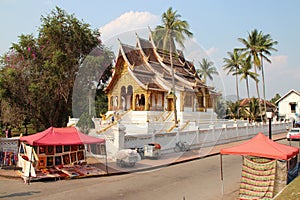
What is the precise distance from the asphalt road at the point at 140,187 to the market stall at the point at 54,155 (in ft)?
2.50

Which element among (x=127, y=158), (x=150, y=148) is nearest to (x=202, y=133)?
(x=150, y=148)

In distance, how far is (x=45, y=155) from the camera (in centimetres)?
1232

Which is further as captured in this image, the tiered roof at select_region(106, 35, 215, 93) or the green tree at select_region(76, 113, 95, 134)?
the tiered roof at select_region(106, 35, 215, 93)

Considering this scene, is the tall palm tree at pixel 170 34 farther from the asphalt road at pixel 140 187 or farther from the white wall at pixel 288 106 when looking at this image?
the white wall at pixel 288 106

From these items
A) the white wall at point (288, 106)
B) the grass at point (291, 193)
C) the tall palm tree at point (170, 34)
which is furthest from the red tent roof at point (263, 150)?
the white wall at point (288, 106)

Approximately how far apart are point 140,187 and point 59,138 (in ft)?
13.4

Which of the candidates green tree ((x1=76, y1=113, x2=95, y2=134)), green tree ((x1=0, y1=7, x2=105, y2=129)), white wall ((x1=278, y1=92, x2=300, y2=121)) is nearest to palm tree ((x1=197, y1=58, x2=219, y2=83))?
green tree ((x1=76, y1=113, x2=95, y2=134))

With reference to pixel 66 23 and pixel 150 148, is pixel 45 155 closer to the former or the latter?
pixel 150 148

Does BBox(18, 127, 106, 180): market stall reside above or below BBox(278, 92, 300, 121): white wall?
below

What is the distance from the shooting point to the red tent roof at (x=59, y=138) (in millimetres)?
11136

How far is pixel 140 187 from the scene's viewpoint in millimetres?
9648

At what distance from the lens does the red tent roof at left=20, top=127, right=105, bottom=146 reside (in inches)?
438

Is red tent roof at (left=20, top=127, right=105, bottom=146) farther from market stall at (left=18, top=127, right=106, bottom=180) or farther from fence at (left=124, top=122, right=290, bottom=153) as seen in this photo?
fence at (left=124, top=122, right=290, bottom=153)

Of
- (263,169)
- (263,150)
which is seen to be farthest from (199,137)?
(263,150)
